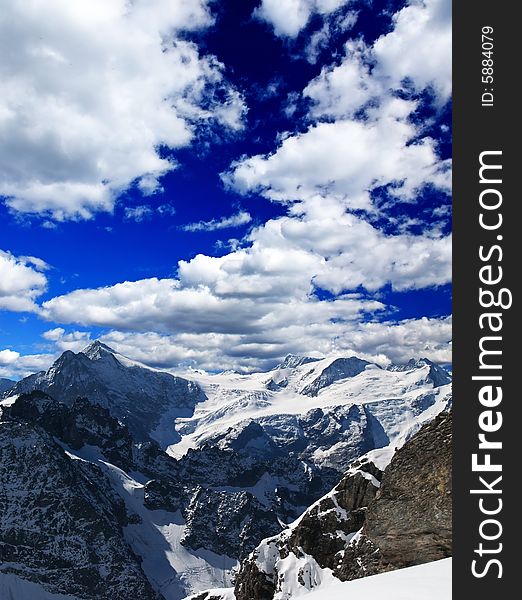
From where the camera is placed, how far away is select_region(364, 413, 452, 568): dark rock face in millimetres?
22875

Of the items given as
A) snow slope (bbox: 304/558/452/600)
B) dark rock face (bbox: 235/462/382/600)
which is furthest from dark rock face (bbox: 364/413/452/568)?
dark rock face (bbox: 235/462/382/600)

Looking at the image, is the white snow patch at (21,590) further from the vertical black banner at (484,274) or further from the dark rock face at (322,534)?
the vertical black banner at (484,274)

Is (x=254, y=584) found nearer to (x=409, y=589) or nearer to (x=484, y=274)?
(x=409, y=589)

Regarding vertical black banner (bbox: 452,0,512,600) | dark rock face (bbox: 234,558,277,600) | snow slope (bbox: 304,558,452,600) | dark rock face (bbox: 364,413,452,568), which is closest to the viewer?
vertical black banner (bbox: 452,0,512,600)

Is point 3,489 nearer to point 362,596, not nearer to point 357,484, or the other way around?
point 357,484

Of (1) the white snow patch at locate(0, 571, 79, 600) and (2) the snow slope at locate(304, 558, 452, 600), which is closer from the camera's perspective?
(2) the snow slope at locate(304, 558, 452, 600)

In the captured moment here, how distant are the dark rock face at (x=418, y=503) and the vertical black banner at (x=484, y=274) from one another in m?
13.5

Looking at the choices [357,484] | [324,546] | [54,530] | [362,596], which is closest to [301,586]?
[324,546]

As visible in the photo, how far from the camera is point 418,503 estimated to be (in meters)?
23.8

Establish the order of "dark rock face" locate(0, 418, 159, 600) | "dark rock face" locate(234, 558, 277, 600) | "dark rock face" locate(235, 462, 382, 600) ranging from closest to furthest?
1. "dark rock face" locate(235, 462, 382, 600)
2. "dark rock face" locate(234, 558, 277, 600)
3. "dark rock face" locate(0, 418, 159, 600)

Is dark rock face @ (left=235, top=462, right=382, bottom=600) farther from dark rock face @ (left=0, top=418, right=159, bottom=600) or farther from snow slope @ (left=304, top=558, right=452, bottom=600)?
dark rock face @ (left=0, top=418, right=159, bottom=600)

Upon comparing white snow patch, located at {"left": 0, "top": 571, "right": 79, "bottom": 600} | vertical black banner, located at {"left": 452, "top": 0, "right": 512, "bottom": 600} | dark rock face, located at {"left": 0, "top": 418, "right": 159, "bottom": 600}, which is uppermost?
vertical black banner, located at {"left": 452, "top": 0, "right": 512, "bottom": 600}

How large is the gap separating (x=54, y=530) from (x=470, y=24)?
22423cm

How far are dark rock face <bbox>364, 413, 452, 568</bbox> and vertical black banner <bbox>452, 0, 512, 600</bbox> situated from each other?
44.2 ft
